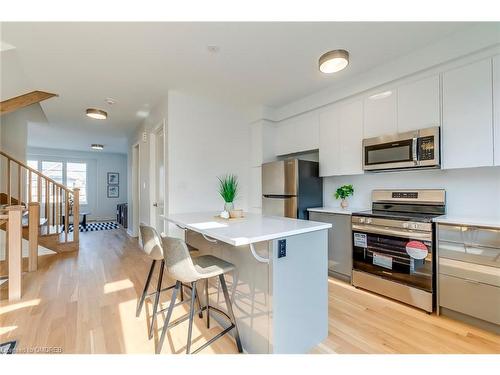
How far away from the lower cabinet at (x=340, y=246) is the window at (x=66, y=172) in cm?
858

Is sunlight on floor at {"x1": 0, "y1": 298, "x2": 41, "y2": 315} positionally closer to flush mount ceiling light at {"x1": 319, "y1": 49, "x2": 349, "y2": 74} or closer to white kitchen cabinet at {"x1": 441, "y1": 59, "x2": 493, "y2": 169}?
flush mount ceiling light at {"x1": 319, "y1": 49, "x2": 349, "y2": 74}

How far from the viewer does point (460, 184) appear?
2.27 m

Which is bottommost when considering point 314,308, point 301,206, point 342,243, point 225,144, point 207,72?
point 314,308

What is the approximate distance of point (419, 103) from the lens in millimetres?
2299

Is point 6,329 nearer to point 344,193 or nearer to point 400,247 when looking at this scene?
point 400,247

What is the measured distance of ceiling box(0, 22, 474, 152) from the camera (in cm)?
189

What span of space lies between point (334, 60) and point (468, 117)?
1.29 m

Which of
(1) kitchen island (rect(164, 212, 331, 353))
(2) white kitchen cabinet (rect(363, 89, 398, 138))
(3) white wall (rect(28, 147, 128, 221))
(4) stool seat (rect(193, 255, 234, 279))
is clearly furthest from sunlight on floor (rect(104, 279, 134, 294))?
(3) white wall (rect(28, 147, 128, 221))

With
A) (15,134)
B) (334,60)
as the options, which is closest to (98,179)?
(15,134)
